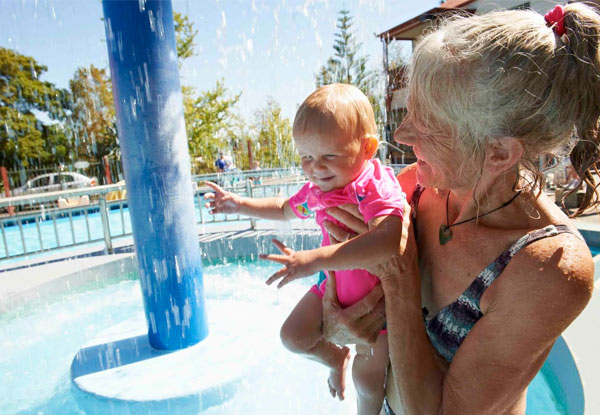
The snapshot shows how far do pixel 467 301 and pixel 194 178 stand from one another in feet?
24.2

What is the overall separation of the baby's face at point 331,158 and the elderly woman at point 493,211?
1.35ft

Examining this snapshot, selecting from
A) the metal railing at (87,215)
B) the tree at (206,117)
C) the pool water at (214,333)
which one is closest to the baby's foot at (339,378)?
the pool water at (214,333)

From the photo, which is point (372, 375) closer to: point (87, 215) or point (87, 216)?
point (87, 216)

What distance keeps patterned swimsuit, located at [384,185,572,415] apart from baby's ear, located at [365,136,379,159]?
0.70 m

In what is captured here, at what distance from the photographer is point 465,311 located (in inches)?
46.2

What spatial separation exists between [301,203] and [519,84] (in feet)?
3.85

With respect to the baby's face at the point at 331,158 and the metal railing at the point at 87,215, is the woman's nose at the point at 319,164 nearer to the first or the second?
the baby's face at the point at 331,158

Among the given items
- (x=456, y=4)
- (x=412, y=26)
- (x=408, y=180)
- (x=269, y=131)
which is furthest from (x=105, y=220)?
(x=269, y=131)

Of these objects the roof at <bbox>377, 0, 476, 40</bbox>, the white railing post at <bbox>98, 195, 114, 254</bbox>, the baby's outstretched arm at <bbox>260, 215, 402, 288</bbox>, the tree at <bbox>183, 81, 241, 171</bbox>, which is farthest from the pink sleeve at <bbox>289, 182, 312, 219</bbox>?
the tree at <bbox>183, 81, 241, 171</bbox>

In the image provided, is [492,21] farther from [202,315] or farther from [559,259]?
[202,315]

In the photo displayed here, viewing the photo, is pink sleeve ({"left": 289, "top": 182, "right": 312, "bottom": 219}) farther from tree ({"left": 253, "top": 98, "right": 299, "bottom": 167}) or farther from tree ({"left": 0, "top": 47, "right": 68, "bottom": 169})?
tree ({"left": 0, "top": 47, "right": 68, "bottom": 169})

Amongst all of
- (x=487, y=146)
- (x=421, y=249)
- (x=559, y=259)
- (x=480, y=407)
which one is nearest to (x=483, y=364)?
(x=480, y=407)

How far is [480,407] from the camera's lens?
1072mm

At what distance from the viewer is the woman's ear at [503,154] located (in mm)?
1060
